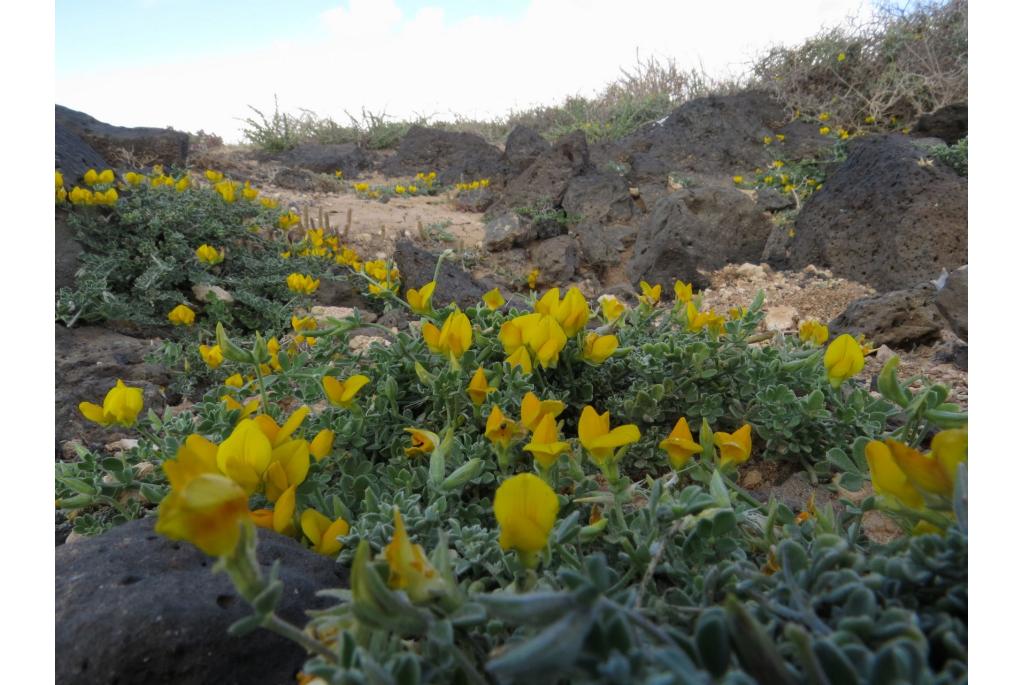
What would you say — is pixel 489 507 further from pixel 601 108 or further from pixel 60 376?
pixel 601 108

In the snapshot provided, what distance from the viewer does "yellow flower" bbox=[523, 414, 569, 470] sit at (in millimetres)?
796

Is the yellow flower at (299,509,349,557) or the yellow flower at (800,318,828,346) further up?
the yellow flower at (800,318,828,346)

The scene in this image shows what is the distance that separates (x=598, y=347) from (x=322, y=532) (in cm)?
61

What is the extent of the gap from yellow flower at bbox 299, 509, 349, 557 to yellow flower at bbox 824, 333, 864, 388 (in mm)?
848

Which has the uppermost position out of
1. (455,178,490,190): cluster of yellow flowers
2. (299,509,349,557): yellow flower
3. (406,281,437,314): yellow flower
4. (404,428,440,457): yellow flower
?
(455,178,490,190): cluster of yellow flowers

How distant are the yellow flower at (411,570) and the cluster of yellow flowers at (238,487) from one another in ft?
0.35

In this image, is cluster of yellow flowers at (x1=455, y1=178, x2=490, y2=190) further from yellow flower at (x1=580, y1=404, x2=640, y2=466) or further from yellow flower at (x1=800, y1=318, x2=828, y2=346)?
yellow flower at (x1=580, y1=404, x2=640, y2=466)

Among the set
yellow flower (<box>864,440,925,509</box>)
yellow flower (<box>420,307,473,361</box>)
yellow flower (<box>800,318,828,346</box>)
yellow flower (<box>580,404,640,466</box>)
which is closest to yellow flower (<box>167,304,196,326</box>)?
yellow flower (<box>420,307,473,361</box>)

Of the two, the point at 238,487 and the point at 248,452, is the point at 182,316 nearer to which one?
the point at 248,452

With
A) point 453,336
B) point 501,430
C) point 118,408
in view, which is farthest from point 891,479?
point 118,408

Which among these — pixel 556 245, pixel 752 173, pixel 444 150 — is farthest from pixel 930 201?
pixel 444 150

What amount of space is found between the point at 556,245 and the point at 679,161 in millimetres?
2611

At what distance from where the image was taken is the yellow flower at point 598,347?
1238mm

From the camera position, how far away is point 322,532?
34.2 inches
